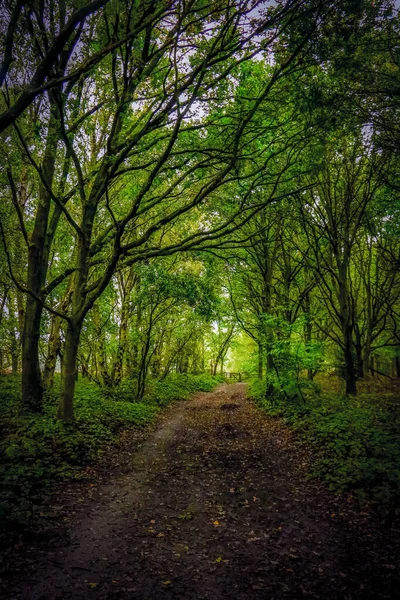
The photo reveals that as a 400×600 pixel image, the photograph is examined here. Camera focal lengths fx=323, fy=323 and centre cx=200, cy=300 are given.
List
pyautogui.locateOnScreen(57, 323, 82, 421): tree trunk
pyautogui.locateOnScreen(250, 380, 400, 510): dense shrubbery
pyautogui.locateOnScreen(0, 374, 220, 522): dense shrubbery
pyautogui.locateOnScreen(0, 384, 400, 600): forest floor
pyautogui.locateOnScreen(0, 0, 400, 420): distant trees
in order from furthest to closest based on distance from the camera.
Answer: pyautogui.locateOnScreen(57, 323, 82, 421): tree trunk → pyautogui.locateOnScreen(0, 0, 400, 420): distant trees → pyautogui.locateOnScreen(250, 380, 400, 510): dense shrubbery → pyautogui.locateOnScreen(0, 374, 220, 522): dense shrubbery → pyautogui.locateOnScreen(0, 384, 400, 600): forest floor

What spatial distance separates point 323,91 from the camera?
7.50m

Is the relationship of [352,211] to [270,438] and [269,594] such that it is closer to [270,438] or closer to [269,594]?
[270,438]

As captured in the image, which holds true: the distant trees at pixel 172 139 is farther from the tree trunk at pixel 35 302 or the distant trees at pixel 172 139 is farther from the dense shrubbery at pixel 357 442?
the dense shrubbery at pixel 357 442

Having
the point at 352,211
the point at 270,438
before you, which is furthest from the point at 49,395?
the point at 352,211

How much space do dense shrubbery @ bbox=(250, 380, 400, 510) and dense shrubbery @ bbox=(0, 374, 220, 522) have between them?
5.09 metres

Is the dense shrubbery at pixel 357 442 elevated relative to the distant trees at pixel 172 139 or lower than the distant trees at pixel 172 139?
lower

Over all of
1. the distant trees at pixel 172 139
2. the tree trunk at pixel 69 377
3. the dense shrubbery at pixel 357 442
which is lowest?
the dense shrubbery at pixel 357 442

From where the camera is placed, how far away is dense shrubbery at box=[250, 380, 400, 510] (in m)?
5.46

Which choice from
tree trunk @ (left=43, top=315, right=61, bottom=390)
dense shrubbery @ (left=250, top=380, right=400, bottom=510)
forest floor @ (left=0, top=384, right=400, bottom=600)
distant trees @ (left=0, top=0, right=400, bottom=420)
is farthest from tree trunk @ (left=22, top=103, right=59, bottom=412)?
dense shrubbery @ (left=250, top=380, right=400, bottom=510)

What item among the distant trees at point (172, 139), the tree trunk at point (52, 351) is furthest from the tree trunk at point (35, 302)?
the tree trunk at point (52, 351)

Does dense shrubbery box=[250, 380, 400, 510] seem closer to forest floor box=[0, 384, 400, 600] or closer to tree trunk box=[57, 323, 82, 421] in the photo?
forest floor box=[0, 384, 400, 600]

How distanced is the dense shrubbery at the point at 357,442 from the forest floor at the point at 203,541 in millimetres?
399

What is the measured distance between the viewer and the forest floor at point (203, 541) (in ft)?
11.4

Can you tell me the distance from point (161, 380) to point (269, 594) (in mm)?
20983
